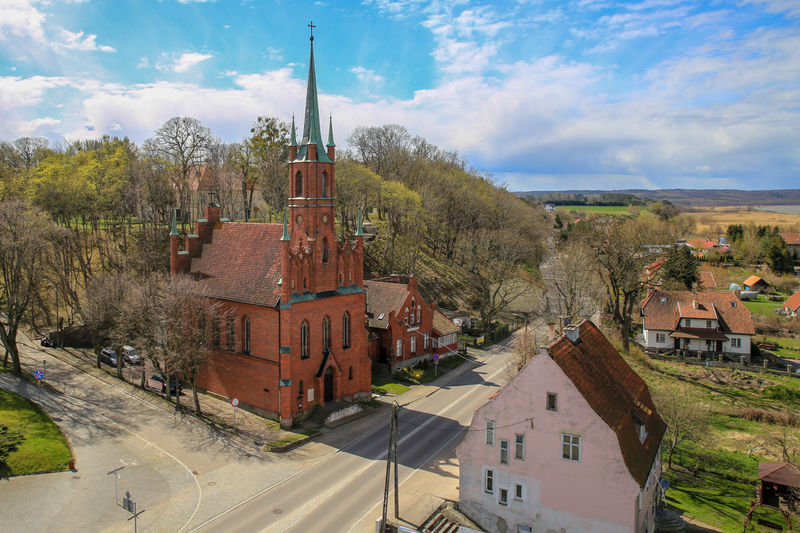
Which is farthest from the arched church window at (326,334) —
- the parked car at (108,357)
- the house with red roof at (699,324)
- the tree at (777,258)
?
the tree at (777,258)

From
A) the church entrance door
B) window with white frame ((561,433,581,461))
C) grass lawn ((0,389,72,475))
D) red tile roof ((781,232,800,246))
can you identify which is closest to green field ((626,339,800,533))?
window with white frame ((561,433,581,461))

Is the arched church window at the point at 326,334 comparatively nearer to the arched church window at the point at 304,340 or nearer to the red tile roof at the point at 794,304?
the arched church window at the point at 304,340

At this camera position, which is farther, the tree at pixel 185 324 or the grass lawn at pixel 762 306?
the grass lawn at pixel 762 306

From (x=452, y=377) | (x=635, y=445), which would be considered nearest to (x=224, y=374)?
(x=452, y=377)

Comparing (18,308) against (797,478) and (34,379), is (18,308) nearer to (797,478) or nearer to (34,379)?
(34,379)

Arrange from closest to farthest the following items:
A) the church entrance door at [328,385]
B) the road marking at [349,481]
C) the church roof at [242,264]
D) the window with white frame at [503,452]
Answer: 1. the window with white frame at [503,452]
2. the road marking at [349,481]
3. the church roof at [242,264]
4. the church entrance door at [328,385]

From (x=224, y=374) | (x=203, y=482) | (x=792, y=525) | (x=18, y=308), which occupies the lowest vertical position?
(x=792, y=525)
